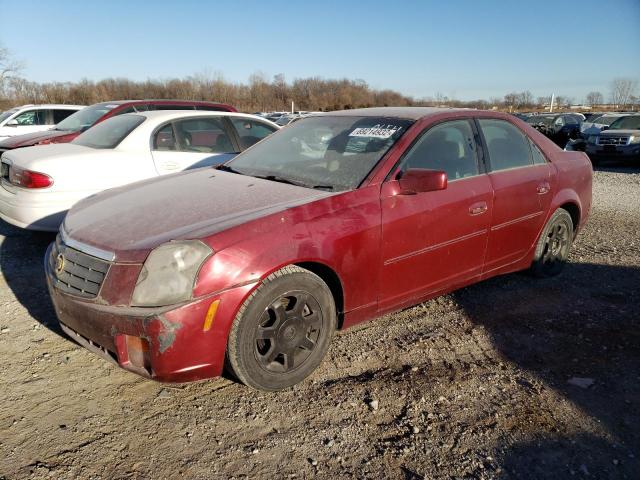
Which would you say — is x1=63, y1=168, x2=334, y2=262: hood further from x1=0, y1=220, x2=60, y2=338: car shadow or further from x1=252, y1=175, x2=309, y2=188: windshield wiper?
x1=0, y1=220, x2=60, y2=338: car shadow

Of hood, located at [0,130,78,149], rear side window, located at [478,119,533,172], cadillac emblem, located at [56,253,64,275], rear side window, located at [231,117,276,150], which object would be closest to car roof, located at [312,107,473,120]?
rear side window, located at [478,119,533,172]

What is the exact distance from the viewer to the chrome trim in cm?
251

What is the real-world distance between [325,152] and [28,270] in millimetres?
3086

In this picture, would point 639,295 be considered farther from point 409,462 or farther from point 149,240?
point 149,240

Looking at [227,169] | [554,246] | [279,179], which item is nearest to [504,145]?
[554,246]

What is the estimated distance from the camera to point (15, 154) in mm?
5285

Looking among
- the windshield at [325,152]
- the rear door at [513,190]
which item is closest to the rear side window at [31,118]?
the windshield at [325,152]

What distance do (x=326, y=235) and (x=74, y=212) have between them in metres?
1.79

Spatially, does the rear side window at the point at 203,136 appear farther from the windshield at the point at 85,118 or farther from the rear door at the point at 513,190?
the rear door at the point at 513,190

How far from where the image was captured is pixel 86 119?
8.12m

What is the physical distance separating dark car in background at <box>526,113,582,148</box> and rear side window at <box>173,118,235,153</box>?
1827cm

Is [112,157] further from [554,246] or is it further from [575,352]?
[575,352]

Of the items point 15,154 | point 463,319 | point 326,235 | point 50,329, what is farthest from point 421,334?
point 15,154

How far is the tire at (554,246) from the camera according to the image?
4.32 meters
